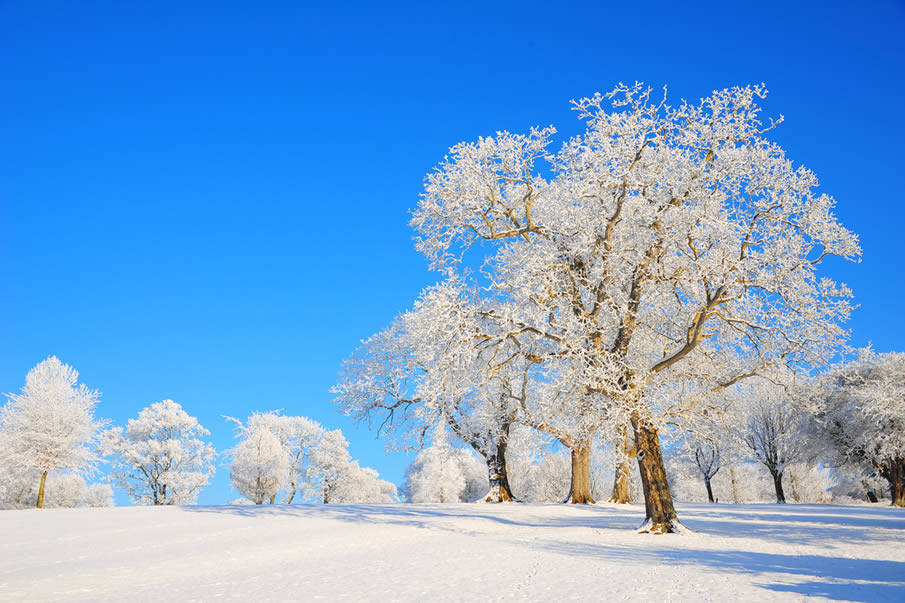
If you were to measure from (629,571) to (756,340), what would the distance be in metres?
11.6

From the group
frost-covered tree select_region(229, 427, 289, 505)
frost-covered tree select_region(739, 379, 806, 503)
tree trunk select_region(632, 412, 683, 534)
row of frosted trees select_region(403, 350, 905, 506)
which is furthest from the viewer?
frost-covered tree select_region(229, 427, 289, 505)

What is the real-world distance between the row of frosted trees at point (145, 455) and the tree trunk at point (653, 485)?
109 feet

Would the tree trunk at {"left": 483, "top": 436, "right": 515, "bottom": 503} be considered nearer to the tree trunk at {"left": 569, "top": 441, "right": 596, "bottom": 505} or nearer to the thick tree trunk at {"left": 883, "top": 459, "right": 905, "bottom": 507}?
the tree trunk at {"left": 569, "top": 441, "right": 596, "bottom": 505}

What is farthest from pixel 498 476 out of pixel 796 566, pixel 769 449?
pixel 769 449

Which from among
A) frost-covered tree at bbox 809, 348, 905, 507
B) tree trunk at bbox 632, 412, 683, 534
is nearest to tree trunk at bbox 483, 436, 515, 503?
tree trunk at bbox 632, 412, 683, 534

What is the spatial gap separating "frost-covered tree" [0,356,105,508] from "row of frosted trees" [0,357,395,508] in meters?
0.06

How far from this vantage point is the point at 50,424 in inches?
1326

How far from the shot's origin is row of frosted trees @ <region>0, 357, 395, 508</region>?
3403 centimetres

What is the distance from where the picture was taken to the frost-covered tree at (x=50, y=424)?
33.3 meters

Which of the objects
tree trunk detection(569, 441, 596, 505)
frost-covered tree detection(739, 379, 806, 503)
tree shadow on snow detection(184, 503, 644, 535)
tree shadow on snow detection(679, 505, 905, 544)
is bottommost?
tree shadow on snow detection(184, 503, 644, 535)

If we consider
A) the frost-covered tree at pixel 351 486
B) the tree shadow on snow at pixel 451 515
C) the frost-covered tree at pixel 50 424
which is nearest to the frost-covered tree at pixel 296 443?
the frost-covered tree at pixel 351 486

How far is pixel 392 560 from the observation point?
11.0 metres

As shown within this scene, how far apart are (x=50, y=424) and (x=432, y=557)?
32.3 metres

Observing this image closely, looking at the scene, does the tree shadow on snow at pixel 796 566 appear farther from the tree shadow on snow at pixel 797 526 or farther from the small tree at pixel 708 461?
the small tree at pixel 708 461
